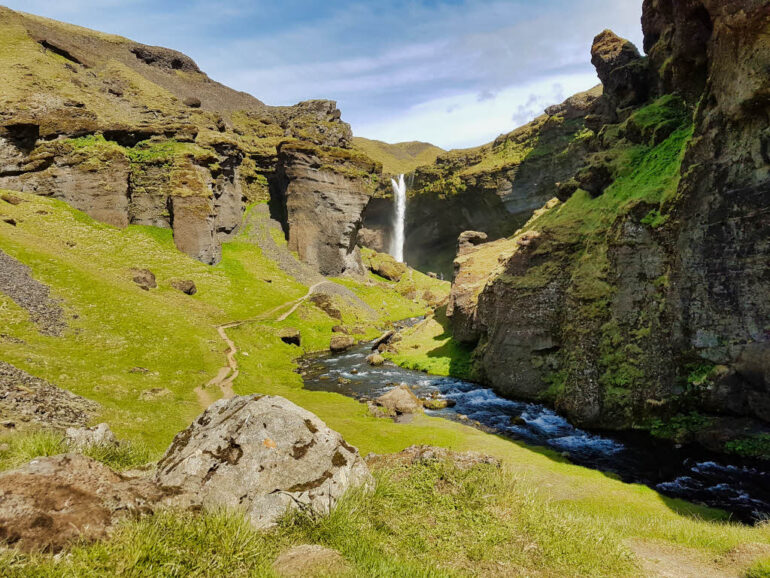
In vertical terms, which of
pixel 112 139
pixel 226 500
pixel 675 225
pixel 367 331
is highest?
pixel 112 139

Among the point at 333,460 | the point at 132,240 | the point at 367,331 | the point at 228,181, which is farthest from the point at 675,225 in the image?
the point at 228,181

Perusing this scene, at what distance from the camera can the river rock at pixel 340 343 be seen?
2571 inches

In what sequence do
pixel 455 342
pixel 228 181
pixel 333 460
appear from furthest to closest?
1. pixel 228 181
2. pixel 455 342
3. pixel 333 460

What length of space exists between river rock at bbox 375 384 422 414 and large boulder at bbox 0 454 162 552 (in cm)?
2819

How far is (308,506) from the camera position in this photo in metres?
10.7

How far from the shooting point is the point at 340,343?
65812 mm

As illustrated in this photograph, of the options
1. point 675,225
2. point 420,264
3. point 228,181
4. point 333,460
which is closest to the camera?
point 333,460

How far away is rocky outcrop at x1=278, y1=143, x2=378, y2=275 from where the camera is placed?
343 ft

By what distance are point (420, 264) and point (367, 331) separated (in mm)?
87928

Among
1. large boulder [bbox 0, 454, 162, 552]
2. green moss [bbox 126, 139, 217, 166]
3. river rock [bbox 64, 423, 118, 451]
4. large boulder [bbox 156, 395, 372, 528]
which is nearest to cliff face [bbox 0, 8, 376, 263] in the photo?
green moss [bbox 126, 139, 217, 166]

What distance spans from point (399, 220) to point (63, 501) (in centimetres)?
15235

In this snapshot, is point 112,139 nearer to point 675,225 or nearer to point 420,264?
point 675,225

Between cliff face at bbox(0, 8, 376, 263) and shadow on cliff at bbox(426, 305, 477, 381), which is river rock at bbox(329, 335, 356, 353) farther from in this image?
cliff face at bbox(0, 8, 376, 263)

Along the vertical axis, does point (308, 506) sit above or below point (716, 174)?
below
